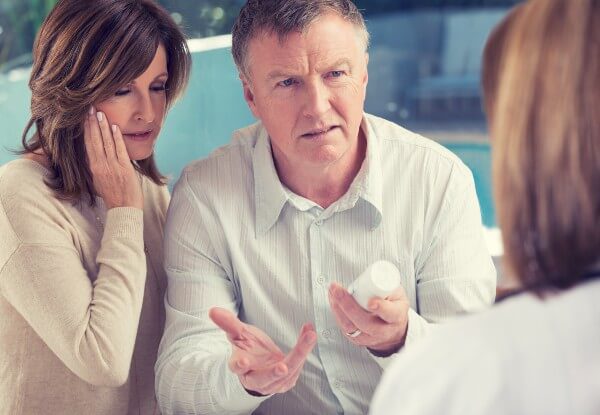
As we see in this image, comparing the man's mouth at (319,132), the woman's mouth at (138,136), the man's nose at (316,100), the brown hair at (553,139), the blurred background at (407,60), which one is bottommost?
the blurred background at (407,60)

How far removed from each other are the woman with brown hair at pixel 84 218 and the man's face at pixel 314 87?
219 millimetres

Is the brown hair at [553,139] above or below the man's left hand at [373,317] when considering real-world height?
above

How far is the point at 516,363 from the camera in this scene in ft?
2.19

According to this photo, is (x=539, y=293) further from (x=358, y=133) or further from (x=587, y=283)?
(x=358, y=133)

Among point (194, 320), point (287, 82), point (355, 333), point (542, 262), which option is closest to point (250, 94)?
point (287, 82)

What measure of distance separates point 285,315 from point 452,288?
31 cm

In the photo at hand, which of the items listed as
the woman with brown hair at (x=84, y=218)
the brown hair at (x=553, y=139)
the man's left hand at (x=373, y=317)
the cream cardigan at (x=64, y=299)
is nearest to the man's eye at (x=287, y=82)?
the woman with brown hair at (x=84, y=218)

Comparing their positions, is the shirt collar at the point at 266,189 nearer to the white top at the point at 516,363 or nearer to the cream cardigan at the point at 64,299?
the cream cardigan at the point at 64,299

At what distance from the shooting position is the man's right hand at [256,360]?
4.12 ft

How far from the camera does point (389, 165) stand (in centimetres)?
160

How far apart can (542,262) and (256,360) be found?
2.17ft

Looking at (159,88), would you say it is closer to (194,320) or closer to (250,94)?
(250,94)

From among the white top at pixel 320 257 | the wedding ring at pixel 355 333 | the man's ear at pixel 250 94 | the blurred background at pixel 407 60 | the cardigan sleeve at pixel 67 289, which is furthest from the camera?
the blurred background at pixel 407 60

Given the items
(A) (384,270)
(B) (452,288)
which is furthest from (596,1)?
(B) (452,288)
